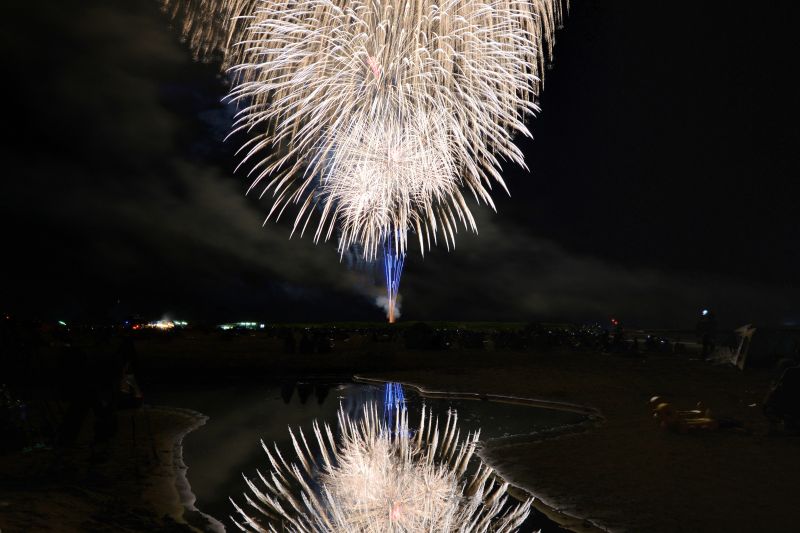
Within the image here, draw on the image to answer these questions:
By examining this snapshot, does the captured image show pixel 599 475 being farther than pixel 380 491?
Yes

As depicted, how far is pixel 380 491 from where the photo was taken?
28.2 ft

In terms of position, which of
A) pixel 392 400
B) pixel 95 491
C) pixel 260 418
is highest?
pixel 392 400

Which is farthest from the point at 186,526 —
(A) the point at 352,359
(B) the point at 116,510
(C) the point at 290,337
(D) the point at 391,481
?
(C) the point at 290,337

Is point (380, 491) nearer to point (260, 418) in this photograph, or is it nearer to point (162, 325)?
point (260, 418)

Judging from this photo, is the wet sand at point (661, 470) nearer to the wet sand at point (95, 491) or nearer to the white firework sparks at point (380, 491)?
the white firework sparks at point (380, 491)

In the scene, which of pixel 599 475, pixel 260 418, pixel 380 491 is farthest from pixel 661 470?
pixel 260 418

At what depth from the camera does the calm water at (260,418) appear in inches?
379

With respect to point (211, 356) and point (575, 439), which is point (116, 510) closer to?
point (575, 439)

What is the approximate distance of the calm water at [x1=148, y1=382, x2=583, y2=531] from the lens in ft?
31.6

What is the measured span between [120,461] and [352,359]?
25.2 metres

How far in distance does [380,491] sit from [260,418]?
7969mm

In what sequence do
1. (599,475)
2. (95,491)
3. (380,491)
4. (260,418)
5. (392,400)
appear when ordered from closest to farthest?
(95,491) → (380,491) → (599,475) → (260,418) → (392,400)

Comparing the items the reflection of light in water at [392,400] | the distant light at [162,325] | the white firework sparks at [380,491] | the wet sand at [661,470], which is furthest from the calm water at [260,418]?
the distant light at [162,325]

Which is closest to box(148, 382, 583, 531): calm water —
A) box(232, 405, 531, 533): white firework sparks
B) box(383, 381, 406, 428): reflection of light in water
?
box(383, 381, 406, 428): reflection of light in water
